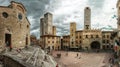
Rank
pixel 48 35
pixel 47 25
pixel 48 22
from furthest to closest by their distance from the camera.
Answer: pixel 48 22 < pixel 47 25 < pixel 48 35

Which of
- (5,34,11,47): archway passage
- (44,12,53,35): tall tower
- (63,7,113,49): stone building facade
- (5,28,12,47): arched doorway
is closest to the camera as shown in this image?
(5,28,12,47): arched doorway

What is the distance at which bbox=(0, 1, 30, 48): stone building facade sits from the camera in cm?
3303

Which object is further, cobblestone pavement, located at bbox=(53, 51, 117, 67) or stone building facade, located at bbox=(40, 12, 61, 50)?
stone building facade, located at bbox=(40, 12, 61, 50)

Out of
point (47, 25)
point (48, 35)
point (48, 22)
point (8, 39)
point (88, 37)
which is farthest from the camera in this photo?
point (48, 22)

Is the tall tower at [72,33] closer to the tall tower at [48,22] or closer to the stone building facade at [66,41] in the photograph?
the stone building facade at [66,41]

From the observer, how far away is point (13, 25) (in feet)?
113

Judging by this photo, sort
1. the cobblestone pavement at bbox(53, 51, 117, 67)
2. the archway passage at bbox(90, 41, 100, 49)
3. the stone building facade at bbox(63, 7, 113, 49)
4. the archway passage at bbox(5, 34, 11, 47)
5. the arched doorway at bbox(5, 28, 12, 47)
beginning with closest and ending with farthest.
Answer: the arched doorway at bbox(5, 28, 12, 47)
the archway passage at bbox(5, 34, 11, 47)
the cobblestone pavement at bbox(53, 51, 117, 67)
the stone building facade at bbox(63, 7, 113, 49)
the archway passage at bbox(90, 41, 100, 49)

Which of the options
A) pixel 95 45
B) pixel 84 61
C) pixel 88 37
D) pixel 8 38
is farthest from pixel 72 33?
pixel 8 38

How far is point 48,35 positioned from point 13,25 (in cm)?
5011

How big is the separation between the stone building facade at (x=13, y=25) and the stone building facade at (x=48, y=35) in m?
46.2

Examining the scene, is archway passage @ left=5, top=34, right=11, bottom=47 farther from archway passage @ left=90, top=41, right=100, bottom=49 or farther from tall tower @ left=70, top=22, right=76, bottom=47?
tall tower @ left=70, top=22, right=76, bottom=47

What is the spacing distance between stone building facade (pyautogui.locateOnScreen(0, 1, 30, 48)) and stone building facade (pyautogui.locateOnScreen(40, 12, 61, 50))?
46.2 meters

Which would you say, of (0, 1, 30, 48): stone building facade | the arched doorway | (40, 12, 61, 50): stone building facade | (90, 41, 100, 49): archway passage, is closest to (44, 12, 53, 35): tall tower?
(40, 12, 61, 50): stone building facade

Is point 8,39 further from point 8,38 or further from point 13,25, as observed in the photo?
point 13,25
